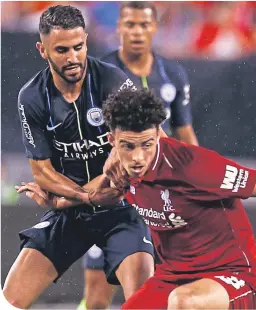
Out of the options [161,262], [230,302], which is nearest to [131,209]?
[161,262]

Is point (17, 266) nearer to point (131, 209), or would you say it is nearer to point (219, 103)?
point (131, 209)

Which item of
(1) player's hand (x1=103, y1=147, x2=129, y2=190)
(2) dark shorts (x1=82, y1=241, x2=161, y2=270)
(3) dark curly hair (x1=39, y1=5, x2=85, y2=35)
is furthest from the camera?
Answer: (2) dark shorts (x1=82, y1=241, x2=161, y2=270)

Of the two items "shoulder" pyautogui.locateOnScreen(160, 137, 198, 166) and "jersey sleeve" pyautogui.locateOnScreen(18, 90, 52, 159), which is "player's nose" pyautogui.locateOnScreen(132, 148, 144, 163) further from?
"jersey sleeve" pyautogui.locateOnScreen(18, 90, 52, 159)

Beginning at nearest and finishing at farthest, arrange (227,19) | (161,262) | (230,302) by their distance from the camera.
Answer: (230,302) < (161,262) < (227,19)

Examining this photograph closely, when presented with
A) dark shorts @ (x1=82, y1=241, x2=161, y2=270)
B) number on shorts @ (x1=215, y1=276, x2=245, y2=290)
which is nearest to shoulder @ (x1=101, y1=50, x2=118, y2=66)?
dark shorts @ (x1=82, y1=241, x2=161, y2=270)

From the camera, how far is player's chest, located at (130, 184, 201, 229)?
2.03 metres

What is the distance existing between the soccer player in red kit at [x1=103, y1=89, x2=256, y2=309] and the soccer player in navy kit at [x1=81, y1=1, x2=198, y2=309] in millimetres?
303

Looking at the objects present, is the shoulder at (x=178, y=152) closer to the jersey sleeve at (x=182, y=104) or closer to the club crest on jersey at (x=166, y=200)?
the club crest on jersey at (x=166, y=200)

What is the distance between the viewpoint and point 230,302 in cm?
196

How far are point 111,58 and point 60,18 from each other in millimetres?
223

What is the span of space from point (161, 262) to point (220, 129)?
0.47 m

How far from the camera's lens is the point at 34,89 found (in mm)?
2332

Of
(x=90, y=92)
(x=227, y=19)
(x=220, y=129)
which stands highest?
(x=227, y=19)

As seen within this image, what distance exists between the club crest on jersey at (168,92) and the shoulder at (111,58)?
168 millimetres
